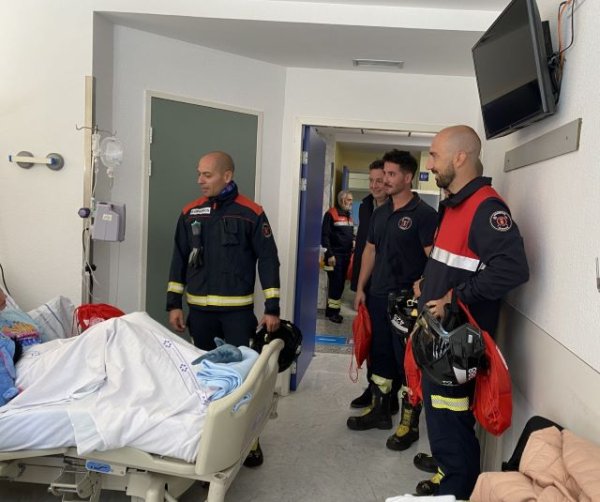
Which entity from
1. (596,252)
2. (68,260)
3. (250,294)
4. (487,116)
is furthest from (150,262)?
(596,252)

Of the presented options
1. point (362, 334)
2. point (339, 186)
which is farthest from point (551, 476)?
point (339, 186)

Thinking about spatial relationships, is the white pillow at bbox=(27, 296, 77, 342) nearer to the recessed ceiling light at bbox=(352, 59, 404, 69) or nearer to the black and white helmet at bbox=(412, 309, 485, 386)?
the black and white helmet at bbox=(412, 309, 485, 386)

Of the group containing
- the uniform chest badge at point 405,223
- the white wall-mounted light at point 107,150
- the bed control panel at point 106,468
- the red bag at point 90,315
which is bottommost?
the bed control panel at point 106,468

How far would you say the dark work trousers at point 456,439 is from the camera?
77.4 inches

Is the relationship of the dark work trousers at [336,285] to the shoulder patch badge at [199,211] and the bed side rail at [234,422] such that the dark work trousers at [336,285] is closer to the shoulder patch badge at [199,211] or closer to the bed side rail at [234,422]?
the shoulder patch badge at [199,211]

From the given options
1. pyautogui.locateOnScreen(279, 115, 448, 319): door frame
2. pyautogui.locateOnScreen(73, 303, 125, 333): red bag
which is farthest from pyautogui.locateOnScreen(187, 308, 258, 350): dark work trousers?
pyautogui.locateOnScreen(279, 115, 448, 319): door frame

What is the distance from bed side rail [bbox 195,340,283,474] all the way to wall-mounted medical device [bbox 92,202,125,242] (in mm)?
1132

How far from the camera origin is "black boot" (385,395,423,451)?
2.95 metres

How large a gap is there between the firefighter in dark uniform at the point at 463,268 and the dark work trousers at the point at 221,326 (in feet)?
3.36

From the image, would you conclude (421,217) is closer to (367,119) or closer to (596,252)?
(367,119)

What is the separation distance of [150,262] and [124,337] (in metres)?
1.30

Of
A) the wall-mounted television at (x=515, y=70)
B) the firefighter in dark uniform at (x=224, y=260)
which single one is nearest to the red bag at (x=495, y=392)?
the wall-mounted television at (x=515, y=70)

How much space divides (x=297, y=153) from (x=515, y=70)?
187 centimetres

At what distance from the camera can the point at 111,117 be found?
306cm
